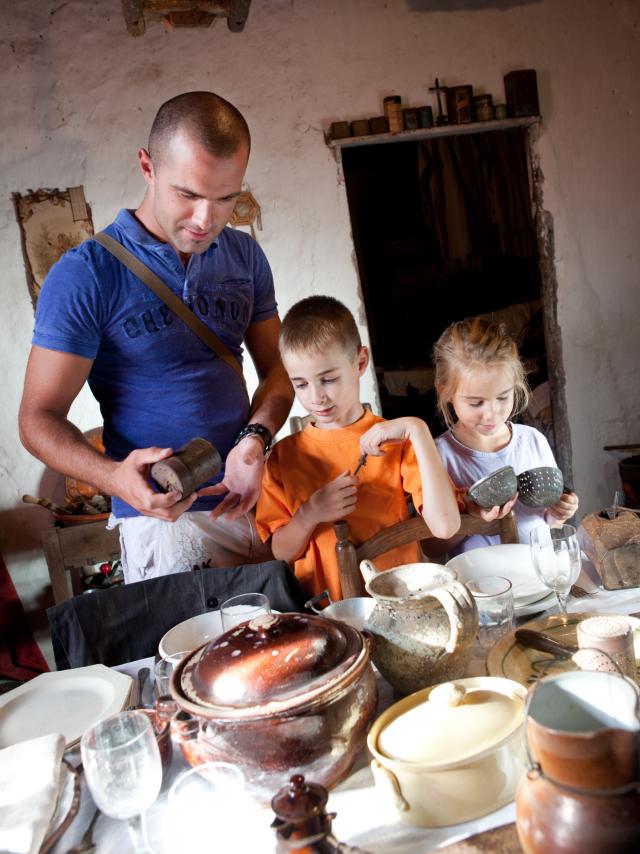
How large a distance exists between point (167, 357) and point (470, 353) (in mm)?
1012

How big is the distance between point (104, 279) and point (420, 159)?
11.6 ft

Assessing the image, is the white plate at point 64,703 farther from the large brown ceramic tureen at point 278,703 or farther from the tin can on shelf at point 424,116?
the tin can on shelf at point 424,116

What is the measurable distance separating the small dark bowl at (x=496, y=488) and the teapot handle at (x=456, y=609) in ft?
2.49

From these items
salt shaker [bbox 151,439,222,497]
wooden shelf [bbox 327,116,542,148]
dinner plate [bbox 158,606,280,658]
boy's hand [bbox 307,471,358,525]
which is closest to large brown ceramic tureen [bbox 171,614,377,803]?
dinner plate [bbox 158,606,280,658]

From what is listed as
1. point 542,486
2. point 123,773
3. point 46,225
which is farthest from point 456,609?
point 46,225

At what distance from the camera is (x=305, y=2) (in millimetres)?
4152

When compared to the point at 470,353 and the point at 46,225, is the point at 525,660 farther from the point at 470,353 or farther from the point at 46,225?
the point at 46,225

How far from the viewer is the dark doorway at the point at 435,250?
5.20 m

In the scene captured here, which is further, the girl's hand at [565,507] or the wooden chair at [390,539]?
the girl's hand at [565,507]

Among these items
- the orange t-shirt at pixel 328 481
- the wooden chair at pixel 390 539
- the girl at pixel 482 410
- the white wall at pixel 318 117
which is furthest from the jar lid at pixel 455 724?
the white wall at pixel 318 117

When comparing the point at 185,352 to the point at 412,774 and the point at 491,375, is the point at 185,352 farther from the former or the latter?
the point at 412,774

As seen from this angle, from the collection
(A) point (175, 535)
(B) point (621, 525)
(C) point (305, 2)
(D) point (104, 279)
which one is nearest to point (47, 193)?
(C) point (305, 2)

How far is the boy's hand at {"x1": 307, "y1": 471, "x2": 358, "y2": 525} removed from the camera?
2.07 meters

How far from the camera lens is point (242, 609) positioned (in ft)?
5.20
